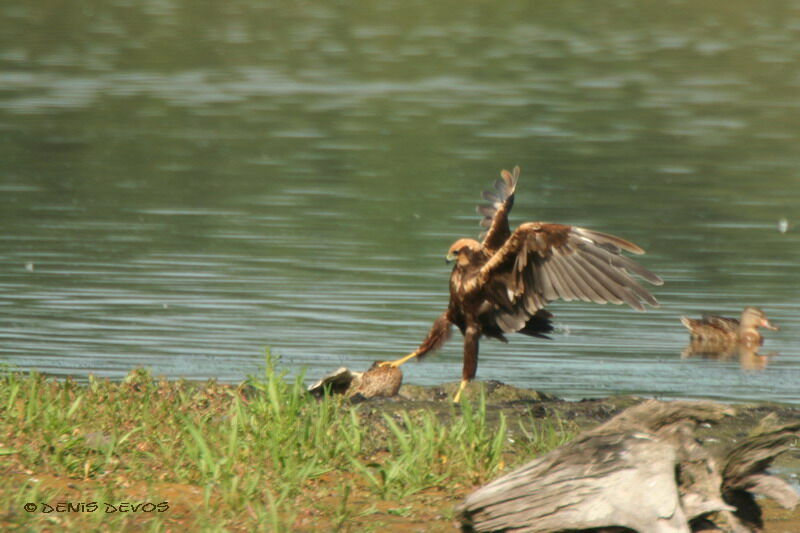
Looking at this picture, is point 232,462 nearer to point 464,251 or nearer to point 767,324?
point 464,251

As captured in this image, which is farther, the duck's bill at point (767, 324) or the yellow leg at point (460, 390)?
the duck's bill at point (767, 324)

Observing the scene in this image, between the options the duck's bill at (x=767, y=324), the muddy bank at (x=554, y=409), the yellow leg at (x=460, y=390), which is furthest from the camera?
the duck's bill at (x=767, y=324)

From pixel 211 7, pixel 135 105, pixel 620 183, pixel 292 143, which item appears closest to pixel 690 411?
pixel 620 183

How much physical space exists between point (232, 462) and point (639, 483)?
5.99ft

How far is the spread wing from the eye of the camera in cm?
861

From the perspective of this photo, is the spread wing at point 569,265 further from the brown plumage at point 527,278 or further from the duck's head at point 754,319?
the duck's head at point 754,319

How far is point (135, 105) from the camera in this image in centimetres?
2748

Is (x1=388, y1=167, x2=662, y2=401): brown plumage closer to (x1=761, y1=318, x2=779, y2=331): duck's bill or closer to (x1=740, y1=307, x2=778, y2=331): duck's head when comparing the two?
(x1=740, y1=307, x2=778, y2=331): duck's head

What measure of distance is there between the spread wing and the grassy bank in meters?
1.16

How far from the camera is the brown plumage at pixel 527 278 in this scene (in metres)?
8.63

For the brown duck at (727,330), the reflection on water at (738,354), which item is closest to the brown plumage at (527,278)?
the reflection on water at (738,354)

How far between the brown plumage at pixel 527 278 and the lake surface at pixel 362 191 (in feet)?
2.77

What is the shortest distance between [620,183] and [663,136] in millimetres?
5329

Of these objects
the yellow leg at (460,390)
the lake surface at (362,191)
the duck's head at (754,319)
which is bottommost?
the lake surface at (362,191)
